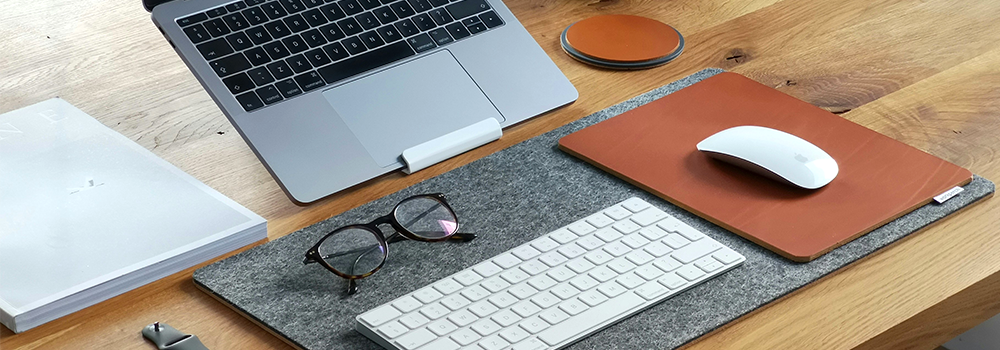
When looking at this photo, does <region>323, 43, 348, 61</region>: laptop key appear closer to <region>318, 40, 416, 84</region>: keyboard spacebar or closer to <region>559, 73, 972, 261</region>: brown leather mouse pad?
<region>318, 40, 416, 84</region>: keyboard spacebar

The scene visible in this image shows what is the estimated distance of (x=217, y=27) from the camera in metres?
0.83

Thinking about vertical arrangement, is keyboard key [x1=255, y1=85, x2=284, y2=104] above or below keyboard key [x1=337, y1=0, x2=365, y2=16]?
below

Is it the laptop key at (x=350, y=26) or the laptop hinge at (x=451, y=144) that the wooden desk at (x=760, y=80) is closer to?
the laptop hinge at (x=451, y=144)

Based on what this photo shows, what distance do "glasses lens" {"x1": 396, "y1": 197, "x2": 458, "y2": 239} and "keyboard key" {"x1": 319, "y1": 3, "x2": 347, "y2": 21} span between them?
0.23 meters

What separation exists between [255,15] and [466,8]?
0.69 feet

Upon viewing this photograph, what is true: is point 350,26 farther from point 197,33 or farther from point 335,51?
point 197,33

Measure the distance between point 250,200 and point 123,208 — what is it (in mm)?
99

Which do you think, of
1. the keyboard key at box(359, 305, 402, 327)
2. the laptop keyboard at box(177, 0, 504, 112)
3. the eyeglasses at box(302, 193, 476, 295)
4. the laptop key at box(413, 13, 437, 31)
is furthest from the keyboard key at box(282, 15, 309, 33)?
the keyboard key at box(359, 305, 402, 327)

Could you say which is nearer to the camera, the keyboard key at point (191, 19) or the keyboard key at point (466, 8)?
the keyboard key at point (191, 19)

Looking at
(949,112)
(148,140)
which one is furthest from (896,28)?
(148,140)

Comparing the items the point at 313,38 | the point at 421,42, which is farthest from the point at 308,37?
the point at 421,42

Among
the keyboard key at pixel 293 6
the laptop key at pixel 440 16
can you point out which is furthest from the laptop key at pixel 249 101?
the laptop key at pixel 440 16

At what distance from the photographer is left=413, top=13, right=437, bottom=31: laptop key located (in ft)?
2.98

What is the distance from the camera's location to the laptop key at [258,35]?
0.83 m
